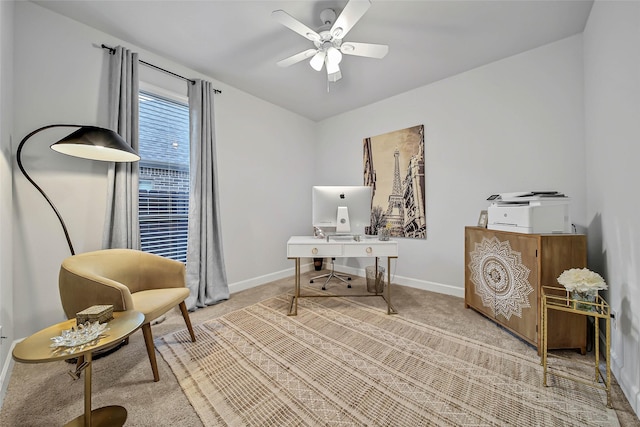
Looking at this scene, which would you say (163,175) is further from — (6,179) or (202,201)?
(6,179)

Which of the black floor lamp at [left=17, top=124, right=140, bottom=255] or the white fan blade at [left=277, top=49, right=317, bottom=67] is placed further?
the white fan blade at [left=277, top=49, right=317, bottom=67]

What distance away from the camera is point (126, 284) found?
183cm

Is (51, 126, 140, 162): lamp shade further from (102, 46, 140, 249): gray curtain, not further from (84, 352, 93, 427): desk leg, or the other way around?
(84, 352, 93, 427): desk leg

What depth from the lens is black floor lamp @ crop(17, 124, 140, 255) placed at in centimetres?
158

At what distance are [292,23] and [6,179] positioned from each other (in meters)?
2.18

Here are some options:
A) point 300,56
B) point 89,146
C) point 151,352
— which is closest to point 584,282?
point 300,56

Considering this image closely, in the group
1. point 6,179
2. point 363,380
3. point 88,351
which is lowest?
point 363,380

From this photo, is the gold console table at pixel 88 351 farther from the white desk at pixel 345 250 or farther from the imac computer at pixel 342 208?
the imac computer at pixel 342 208

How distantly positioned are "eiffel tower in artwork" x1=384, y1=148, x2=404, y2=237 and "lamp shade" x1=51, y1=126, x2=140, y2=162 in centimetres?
286

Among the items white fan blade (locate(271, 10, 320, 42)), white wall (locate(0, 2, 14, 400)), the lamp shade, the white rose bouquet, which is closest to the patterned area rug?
the white rose bouquet

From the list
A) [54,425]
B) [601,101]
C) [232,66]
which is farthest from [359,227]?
[54,425]

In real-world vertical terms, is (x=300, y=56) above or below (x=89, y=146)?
above

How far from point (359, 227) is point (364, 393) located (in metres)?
1.52

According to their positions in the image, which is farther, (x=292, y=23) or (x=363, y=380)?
(x=292, y=23)
